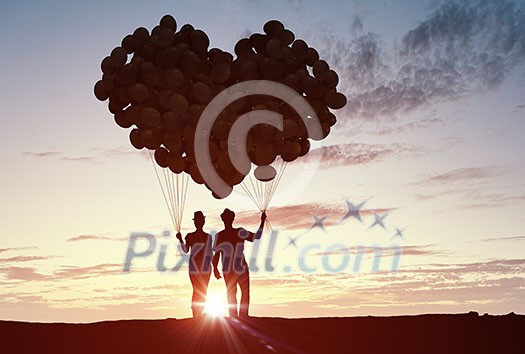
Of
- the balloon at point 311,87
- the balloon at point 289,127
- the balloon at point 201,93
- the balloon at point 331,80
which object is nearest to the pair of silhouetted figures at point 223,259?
the balloon at point 289,127

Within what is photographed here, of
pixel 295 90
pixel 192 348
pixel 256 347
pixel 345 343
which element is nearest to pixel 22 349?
pixel 192 348

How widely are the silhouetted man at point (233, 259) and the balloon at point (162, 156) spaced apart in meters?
2.53

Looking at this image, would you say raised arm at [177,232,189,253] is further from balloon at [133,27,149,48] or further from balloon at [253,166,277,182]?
balloon at [133,27,149,48]

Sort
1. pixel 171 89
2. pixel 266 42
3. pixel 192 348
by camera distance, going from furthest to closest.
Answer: pixel 266 42 < pixel 171 89 < pixel 192 348

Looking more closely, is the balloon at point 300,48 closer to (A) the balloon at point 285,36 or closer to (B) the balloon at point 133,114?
(A) the balloon at point 285,36

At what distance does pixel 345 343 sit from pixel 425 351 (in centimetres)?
132

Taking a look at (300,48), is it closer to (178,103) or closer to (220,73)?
(220,73)

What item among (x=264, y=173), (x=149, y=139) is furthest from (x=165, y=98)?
(x=264, y=173)

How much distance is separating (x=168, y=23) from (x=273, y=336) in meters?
7.66

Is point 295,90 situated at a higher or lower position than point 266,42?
lower

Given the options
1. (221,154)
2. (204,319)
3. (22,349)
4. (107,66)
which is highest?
(107,66)

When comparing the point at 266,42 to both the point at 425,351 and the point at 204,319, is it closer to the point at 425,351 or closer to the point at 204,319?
the point at 204,319

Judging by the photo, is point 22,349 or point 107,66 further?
point 107,66

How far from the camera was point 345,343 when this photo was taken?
1143 centimetres
